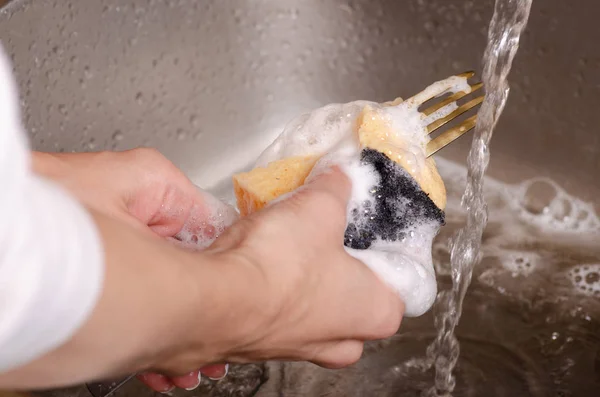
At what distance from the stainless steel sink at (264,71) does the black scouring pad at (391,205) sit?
14.3 inches

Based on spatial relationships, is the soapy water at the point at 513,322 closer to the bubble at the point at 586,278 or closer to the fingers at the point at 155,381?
the bubble at the point at 586,278

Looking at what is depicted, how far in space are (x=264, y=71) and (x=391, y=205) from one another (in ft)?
1.38

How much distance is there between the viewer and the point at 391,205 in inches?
18.8

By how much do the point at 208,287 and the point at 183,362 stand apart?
6 centimetres

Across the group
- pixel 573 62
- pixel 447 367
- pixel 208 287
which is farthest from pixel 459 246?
pixel 208 287

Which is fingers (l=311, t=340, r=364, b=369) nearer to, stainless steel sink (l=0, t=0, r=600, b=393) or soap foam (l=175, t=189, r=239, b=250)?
soap foam (l=175, t=189, r=239, b=250)

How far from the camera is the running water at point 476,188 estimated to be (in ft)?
2.14

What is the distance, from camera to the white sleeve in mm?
203

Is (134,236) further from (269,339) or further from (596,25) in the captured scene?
(596,25)

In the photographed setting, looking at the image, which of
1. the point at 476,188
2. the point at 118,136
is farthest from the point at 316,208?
the point at 118,136

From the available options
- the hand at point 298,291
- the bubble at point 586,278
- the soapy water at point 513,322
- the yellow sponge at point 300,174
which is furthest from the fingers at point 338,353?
the bubble at point 586,278

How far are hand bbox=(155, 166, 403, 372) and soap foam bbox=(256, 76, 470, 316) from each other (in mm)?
26

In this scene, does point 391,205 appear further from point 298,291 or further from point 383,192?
point 298,291

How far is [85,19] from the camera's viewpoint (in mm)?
692
